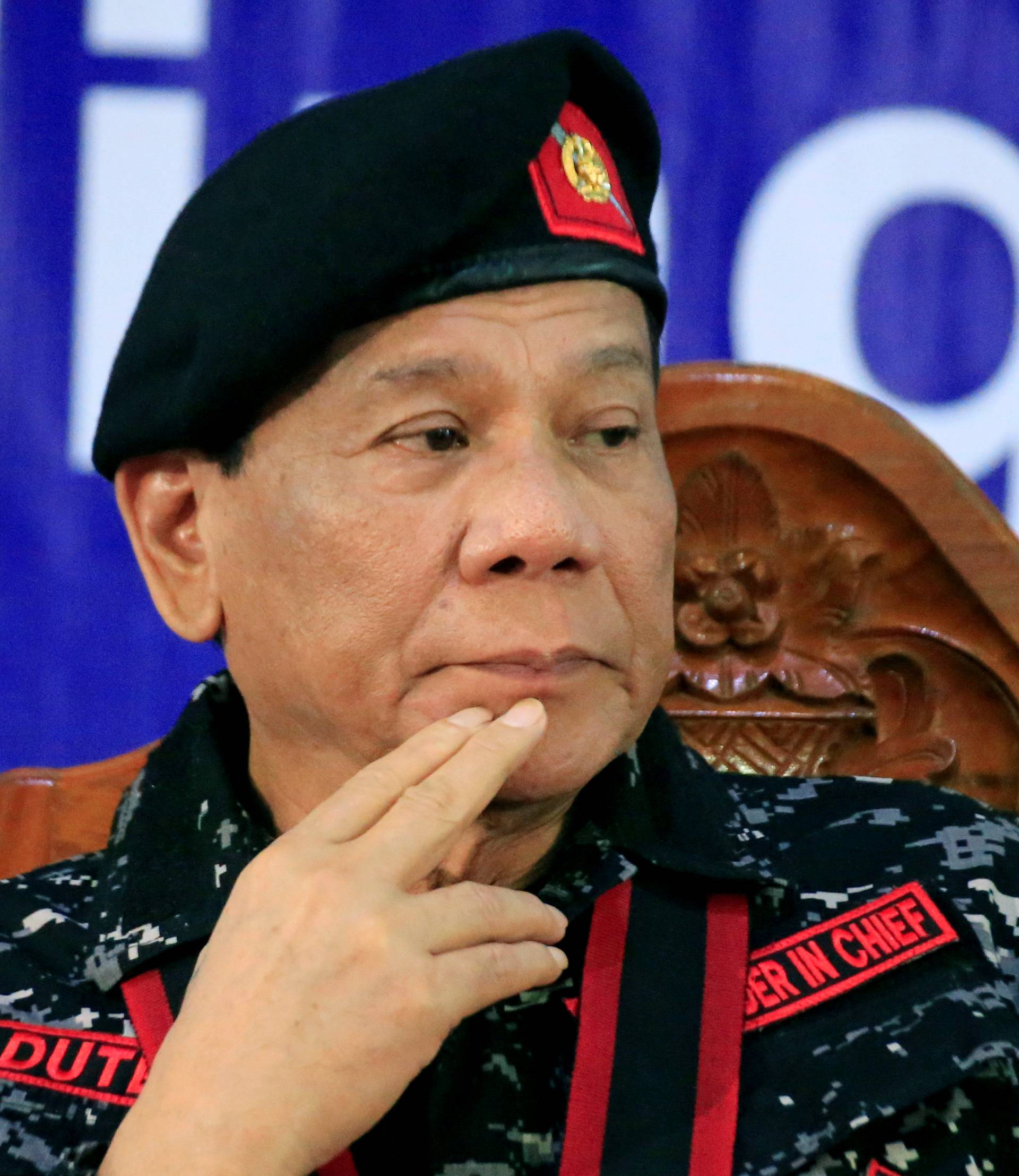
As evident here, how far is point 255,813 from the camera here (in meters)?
1.26

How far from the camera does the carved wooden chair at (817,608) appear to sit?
1.42 m

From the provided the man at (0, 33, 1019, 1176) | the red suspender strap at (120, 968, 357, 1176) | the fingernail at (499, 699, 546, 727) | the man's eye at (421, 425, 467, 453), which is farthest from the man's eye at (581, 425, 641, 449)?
the red suspender strap at (120, 968, 357, 1176)

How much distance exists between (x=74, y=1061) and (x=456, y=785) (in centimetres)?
39

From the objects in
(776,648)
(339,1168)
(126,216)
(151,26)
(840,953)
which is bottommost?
(339,1168)

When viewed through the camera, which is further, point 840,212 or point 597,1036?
point 840,212

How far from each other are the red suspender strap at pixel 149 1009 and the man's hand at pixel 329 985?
17 cm

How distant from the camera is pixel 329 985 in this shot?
89 cm

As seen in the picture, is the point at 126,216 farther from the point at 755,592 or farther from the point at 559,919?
the point at 559,919

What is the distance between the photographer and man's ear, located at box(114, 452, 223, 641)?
1.17 m

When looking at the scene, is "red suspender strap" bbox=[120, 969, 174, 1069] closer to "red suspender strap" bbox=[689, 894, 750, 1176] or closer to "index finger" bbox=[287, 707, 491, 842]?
"index finger" bbox=[287, 707, 491, 842]

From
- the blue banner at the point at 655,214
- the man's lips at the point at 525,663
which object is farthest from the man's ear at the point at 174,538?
the blue banner at the point at 655,214

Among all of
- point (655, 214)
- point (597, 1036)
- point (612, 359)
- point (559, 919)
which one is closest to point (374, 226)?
point (612, 359)

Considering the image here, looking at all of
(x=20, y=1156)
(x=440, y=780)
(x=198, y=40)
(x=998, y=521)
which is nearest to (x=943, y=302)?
(x=998, y=521)

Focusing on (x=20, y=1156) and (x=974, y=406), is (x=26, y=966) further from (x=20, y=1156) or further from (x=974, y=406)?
(x=974, y=406)
